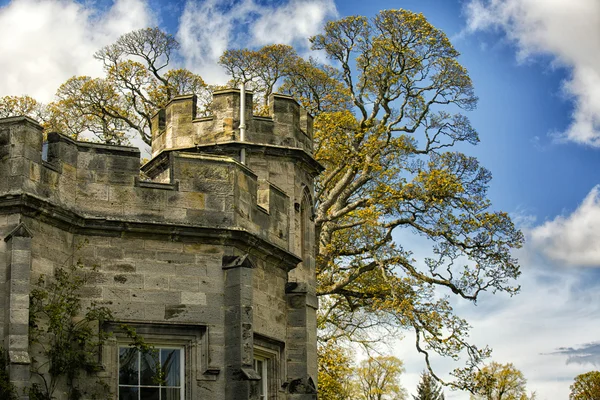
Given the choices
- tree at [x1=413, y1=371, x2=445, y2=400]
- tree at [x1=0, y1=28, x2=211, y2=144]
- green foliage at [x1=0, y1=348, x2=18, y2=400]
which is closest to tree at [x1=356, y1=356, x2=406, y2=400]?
tree at [x1=413, y1=371, x2=445, y2=400]

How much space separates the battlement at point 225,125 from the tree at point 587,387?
43.2 m

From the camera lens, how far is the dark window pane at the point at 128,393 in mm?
13414

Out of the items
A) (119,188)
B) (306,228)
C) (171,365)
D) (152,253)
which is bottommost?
(171,365)

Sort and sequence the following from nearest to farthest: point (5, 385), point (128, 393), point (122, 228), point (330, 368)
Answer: point (5, 385) < point (128, 393) < point (122, 228) < point (330, 368)

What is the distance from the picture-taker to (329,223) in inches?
1057

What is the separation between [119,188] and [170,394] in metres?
2.72

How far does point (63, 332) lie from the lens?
12875mm

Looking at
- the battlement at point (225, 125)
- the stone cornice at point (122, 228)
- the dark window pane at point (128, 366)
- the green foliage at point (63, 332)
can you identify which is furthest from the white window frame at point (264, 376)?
the battlement at point (225, 125)

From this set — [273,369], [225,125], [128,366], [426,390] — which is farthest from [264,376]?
[426,390]

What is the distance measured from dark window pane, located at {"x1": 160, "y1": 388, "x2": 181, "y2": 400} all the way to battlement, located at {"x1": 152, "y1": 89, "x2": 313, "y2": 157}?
17.8 ft

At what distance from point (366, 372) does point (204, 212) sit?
50814mm

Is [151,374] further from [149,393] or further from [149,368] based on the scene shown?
[149,393]

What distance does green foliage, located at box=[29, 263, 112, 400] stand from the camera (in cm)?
1247

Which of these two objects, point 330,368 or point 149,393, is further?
point 330,368
